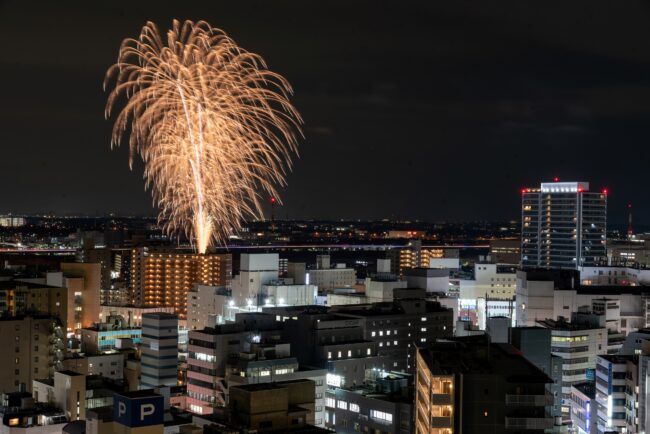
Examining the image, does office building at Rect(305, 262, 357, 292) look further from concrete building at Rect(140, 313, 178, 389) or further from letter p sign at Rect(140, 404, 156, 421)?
letter p sign at Rect(140, 404, 156, 421)

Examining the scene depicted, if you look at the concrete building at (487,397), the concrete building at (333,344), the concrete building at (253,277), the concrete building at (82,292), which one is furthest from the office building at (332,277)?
the concrete building at (487,397)

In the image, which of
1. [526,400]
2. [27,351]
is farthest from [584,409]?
[27,351]

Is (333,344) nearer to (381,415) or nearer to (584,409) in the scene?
(381,415)

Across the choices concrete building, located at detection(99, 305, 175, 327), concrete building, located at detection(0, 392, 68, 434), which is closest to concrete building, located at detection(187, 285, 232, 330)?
concrete building, located at detection(99, 305, 175, 327)

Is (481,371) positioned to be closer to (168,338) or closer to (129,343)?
(168,338)

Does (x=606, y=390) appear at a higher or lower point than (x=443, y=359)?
lower

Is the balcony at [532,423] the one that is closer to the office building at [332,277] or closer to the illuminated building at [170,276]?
the office building at [332,277]

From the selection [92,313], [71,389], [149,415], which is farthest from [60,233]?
[149,415]
